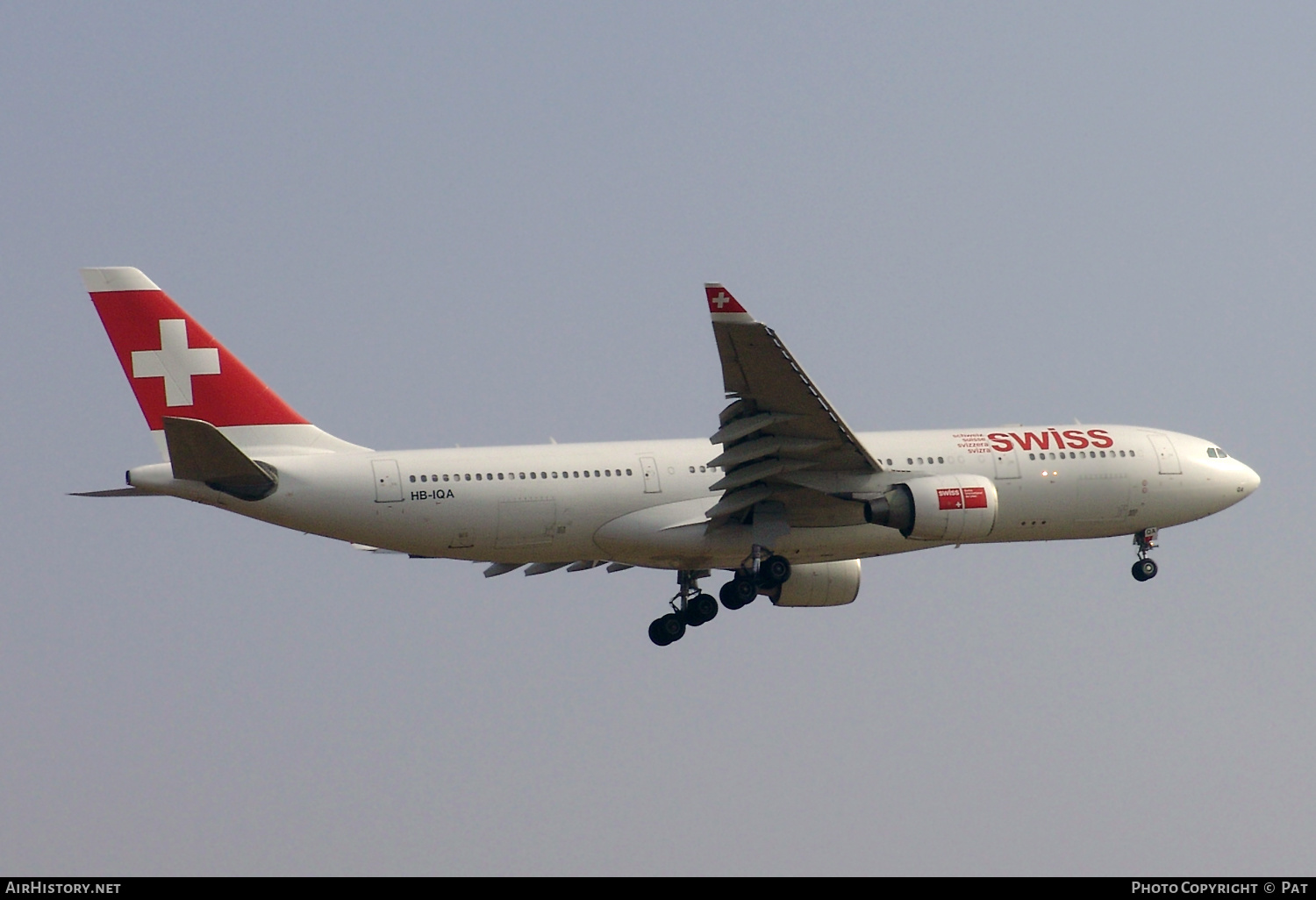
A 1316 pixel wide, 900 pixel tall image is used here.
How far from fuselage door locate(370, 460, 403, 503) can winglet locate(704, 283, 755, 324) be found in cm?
923

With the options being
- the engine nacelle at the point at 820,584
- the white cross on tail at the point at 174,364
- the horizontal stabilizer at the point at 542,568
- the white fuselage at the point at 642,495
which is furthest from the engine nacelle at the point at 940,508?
the white cross on tail at the point at 174,364

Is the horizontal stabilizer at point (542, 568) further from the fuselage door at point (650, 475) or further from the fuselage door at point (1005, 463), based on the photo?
the fuselage door at point (1005, 463)

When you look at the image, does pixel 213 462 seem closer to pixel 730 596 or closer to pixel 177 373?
pixel 177 373

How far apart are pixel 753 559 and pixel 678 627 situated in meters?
5.12

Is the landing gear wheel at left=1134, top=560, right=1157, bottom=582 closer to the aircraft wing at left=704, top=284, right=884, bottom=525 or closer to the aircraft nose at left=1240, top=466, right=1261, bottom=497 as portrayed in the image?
the aircraft nose at left=1240, top=466, right=1261, bottom=497

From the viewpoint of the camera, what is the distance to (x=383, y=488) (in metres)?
39.8

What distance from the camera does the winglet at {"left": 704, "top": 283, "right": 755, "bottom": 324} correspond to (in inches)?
1393

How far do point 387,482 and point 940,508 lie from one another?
13210 millimetres

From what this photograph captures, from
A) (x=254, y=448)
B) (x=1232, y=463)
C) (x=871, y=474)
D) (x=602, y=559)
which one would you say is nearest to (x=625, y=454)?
(x=602, y=559)

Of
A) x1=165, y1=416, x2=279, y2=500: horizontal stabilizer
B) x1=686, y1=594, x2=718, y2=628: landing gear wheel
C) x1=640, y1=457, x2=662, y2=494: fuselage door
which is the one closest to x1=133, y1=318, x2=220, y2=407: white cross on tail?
x1=165, y1=416, x2=279, y2=500: horizontal stabilizer

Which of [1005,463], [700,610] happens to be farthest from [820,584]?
[1005,463]

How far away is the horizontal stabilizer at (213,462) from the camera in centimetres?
3644

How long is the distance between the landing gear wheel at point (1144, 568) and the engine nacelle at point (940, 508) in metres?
8.95

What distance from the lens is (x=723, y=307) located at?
3556cm
